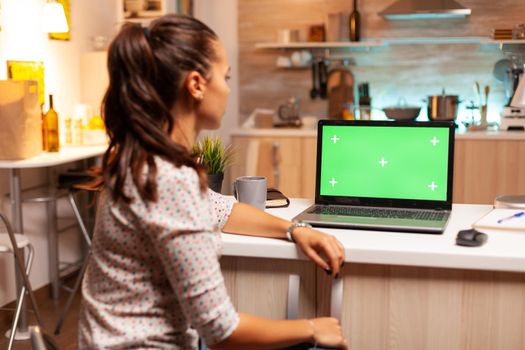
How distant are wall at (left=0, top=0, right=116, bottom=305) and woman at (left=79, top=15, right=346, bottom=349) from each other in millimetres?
2563

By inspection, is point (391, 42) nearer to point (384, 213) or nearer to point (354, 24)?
point (354, 24)

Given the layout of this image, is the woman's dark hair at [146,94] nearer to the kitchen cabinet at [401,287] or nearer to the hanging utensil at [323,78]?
the kitchen cabinet at [401,287]

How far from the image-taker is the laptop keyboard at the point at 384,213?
6.47 ft

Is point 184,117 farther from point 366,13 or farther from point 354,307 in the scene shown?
point 366,13

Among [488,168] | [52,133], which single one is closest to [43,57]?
[52,133]

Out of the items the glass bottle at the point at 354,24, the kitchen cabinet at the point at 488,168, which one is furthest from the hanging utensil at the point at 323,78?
the kitchen cabinet at the point at 488,168

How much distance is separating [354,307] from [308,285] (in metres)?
0.13

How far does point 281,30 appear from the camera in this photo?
5191 mm

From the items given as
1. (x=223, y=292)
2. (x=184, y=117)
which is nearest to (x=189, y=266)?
Result: (x=223, y=292)

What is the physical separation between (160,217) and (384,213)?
98cm

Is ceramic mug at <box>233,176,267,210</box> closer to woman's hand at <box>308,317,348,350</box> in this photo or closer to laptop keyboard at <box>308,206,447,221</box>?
laptop keyboard at <box>308,206,447,221</box>

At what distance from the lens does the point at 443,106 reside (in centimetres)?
469

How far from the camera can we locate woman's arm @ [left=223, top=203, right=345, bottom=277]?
1655mm

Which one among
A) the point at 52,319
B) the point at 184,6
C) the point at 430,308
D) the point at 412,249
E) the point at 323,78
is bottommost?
the point at 52,319
